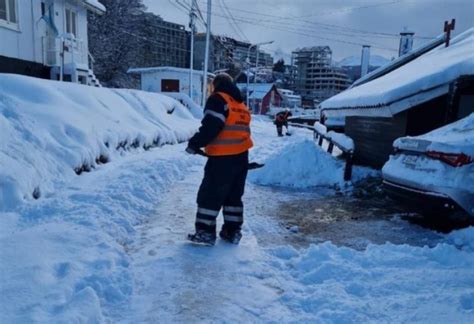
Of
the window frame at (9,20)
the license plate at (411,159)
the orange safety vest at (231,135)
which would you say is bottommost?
the license plate at (411,159)

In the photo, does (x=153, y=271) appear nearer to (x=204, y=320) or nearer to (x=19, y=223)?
(x=204, y=320)

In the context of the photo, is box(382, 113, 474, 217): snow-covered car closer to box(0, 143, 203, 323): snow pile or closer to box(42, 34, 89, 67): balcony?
box(0, 143, 203, 323): snow pile

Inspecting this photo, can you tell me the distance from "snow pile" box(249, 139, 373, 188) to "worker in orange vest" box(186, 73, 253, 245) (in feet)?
13.8

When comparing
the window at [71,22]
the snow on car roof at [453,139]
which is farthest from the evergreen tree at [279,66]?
the snow on car roof at [453,139]

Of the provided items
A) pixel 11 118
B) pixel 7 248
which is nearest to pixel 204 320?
pixel 7 248

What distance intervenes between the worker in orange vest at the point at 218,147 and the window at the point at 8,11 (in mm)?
13291

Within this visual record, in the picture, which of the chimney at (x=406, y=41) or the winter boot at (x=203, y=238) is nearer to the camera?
the winter boot at (x=203, y=238)

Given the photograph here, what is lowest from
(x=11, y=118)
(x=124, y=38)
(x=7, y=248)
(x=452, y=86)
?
(x=7, y=248)

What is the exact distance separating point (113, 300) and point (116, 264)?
1.79 feet

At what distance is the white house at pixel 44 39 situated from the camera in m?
14.6

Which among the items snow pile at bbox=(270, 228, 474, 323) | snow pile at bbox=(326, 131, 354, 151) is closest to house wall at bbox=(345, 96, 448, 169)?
snow pile at bbox=(326, 131, 354, 151)

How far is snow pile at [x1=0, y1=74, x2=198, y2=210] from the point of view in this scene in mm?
4676

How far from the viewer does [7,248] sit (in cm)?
331

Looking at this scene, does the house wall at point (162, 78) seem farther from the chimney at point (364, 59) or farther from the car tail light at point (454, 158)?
the car tail light at point (454, 158)
